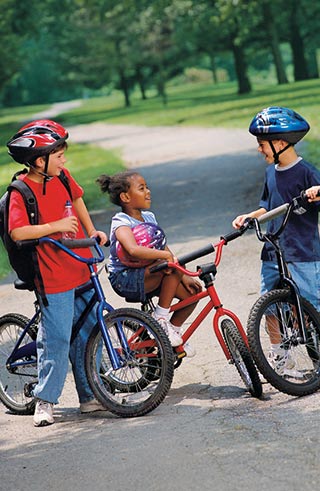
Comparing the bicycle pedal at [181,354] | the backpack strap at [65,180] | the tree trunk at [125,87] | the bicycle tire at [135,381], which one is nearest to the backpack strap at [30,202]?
the backpack strap at [65,180]

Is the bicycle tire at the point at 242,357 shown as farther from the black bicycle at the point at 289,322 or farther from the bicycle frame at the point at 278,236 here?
the bicycle frame at the point at 278,236

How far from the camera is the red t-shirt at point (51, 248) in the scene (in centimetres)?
629

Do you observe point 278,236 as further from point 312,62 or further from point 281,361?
point 312,62

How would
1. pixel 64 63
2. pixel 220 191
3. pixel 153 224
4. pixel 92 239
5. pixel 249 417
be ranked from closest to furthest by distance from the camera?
pixel 249 417 → pixel 92 239 → pixel 153 224 → pixel 220 191 → pixel 64 63

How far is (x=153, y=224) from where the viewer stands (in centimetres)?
670

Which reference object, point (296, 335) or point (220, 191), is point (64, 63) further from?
point (296, 335)

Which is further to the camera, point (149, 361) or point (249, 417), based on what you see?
point (149, 361)

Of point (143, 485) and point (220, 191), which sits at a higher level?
point (143, 485)

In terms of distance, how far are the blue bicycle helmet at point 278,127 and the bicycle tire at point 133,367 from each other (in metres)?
1.26

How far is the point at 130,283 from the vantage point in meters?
6.61

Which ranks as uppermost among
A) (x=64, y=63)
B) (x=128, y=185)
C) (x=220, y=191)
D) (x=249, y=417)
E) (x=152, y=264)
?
(x=128, y=185)

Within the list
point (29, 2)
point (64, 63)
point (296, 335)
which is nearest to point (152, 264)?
point (296, 335)

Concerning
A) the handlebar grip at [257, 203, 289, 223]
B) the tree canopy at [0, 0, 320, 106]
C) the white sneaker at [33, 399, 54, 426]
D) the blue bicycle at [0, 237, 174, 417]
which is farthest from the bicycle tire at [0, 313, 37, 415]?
the tree canopy at [0, 0, 320, 106]

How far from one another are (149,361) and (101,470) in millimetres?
1261
